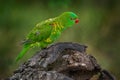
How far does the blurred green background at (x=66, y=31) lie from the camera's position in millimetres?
6992

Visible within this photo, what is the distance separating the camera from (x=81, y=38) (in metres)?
7.09

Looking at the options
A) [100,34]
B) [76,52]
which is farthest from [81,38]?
[76,52]

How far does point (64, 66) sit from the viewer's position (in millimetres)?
2748

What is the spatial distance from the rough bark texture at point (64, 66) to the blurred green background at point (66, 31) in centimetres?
401

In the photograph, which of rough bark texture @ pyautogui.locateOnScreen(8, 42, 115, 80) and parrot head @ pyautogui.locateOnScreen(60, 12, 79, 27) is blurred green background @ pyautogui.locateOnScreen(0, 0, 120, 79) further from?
rough bark texture @ pyautogui.locateOnScreen(8, 42, 115, 80)

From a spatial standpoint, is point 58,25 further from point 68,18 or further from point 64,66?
point 64,66

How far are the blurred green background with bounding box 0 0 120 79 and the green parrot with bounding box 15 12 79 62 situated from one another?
3.59m

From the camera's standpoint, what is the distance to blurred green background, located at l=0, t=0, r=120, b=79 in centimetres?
699

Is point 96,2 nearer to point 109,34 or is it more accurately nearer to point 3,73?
point 109,34

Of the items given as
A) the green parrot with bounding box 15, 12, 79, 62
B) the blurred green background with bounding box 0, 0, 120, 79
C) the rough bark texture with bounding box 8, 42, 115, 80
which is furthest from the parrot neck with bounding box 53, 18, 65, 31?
the blurred green background with bounding box 0, 0, 120, 79

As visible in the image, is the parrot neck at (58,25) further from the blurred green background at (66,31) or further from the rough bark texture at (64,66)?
the blurred green background at (66,31)

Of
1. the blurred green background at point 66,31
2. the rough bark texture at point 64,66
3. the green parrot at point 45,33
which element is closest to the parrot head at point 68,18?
the green parrot at point 45,33

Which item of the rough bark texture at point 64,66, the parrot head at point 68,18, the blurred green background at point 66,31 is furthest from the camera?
the blurred green background at point 66,31

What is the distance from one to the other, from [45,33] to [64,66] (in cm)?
54
